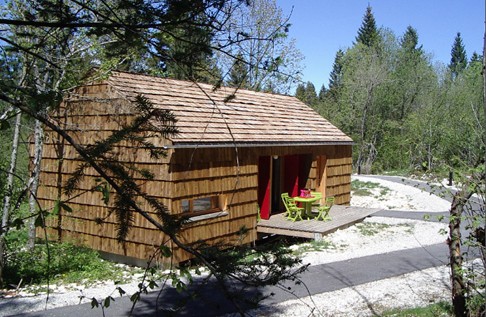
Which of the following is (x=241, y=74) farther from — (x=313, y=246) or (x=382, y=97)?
(x=382, y=97)

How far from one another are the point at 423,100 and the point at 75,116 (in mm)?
35412

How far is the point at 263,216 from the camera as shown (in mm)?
14258

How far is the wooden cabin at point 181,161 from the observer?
10.1 m

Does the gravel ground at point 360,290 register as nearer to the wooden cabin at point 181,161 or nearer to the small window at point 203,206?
the wooden cabin at point 181,161

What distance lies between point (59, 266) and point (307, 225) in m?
6.76

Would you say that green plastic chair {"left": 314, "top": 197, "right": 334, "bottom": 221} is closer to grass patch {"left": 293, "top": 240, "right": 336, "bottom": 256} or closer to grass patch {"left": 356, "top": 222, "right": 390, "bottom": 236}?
grass patch {"left": 356, "top": 222, "right": 390, "bottom": 236}

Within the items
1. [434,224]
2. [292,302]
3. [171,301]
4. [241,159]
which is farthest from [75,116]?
[434,224]

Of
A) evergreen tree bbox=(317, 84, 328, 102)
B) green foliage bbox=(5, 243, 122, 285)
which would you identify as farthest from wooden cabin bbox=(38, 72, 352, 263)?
evergreen tree bbox=(317, 84, 328, 102)

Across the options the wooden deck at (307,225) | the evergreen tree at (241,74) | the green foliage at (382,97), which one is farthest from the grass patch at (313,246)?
the green foliage at (382,97)

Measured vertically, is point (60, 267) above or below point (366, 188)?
above

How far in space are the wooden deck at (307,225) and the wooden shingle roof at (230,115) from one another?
7.80 ft

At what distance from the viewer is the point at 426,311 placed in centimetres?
718

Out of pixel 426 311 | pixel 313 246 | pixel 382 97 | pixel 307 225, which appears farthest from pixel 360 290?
pixel 382 97

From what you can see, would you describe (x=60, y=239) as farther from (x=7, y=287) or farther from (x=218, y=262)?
(x=218, y=262)
